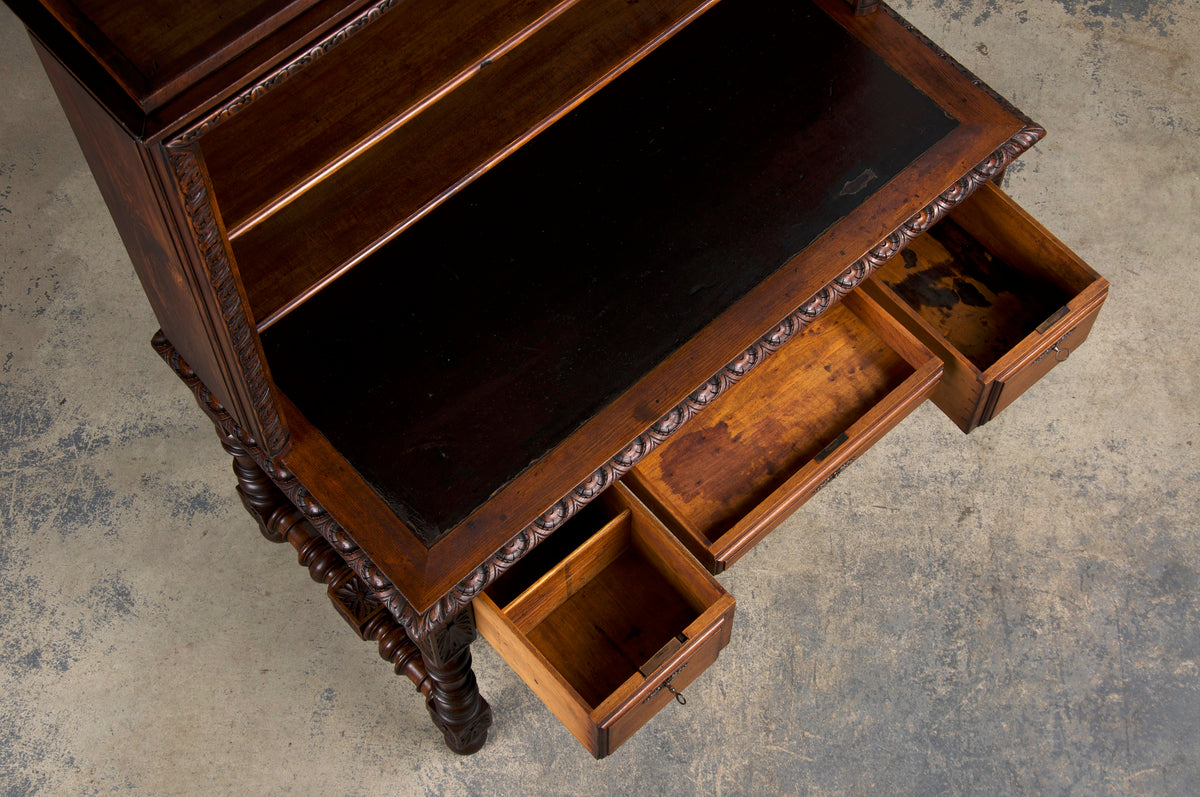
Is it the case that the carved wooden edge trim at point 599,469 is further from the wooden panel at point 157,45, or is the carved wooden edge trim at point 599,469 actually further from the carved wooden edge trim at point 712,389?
the wooden panel at point 157,45

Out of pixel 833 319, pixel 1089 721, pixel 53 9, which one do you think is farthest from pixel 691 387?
pixel 1089 721

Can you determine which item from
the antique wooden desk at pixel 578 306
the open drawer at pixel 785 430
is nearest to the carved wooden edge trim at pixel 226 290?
the antique wooden desk at pixel 578 306

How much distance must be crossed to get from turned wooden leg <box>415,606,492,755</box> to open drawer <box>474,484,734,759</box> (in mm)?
65

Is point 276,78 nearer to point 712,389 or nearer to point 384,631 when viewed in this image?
point 712,389

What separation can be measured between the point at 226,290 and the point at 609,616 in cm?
96

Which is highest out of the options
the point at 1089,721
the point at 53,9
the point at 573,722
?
the point at 53,9

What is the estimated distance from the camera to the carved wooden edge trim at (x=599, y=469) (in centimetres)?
172

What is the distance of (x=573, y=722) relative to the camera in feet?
6.47

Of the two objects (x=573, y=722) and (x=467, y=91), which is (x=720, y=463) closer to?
(x=573, y=722)

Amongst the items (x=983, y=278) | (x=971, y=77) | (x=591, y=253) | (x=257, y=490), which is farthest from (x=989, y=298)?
(x=257, y=490)

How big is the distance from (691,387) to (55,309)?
1.68m

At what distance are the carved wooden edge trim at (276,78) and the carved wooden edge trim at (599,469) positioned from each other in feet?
2.10

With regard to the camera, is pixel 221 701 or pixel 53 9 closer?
pixel 53 9

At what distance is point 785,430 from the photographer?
2223 mm
